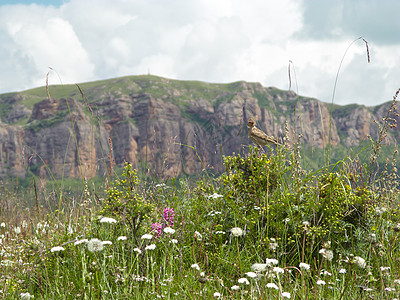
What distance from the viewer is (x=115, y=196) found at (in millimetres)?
5367

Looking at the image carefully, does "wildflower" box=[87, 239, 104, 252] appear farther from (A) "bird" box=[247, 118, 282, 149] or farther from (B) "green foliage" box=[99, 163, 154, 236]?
(A) "bird" box=[247, 118, 282, 149]

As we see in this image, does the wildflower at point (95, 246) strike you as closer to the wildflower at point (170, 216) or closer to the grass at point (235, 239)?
the grass at point (235, 239)

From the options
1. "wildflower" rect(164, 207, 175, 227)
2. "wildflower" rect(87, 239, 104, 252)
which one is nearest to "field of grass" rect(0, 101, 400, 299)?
"wildflower" rect(164, 207, 175, 227)

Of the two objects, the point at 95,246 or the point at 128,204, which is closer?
the point at 95,246

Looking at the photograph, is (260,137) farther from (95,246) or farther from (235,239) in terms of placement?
(95,246)

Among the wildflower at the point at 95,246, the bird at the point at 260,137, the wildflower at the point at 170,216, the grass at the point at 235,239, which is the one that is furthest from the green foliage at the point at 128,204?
the bird at the point at 260,137

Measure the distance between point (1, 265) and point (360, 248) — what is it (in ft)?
17.7

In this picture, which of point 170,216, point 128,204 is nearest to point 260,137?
point 170,216

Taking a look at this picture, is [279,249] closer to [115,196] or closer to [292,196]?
[292,196]

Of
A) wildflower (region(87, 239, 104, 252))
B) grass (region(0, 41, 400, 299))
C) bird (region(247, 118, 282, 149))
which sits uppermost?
bird (region(247, 118, 282, 149))

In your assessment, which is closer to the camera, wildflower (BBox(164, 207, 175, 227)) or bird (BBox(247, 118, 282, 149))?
wildflower (BBox(164, 207, 175, 227))

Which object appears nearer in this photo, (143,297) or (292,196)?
(143,297)

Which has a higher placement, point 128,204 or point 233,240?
point 128,204

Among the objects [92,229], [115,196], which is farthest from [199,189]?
[92,229]
